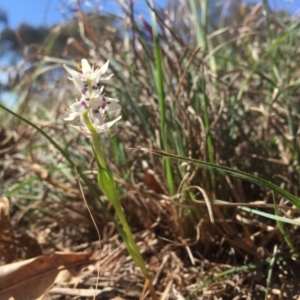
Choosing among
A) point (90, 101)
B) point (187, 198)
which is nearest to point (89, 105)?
point (90, 101)

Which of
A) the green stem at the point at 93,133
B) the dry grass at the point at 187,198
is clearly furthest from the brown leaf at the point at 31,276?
the green stem at the point at 93,133

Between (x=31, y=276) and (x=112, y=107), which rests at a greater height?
(x=112, y=107)

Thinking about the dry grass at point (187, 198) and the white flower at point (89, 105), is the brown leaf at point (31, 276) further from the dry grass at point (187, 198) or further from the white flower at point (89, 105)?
the white flower at point (89, 105)

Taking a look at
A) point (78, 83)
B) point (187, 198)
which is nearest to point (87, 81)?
point (78, 83)

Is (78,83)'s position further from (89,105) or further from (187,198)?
(187,198)

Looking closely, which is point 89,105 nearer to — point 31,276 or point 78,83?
point 78,83

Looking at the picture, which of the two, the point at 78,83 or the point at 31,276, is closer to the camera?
the point at 78,83

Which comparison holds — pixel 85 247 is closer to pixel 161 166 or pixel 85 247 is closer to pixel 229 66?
pixel 161 166

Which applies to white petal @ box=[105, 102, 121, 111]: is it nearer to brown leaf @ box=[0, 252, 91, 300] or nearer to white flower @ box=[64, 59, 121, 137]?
white flower @ box=[64, 59, 121, 137]
